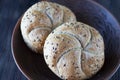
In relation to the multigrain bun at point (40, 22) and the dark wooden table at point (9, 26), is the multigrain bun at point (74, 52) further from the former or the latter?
the dark wooden table at point (9, 26)

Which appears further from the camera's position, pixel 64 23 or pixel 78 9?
pixel 78 9

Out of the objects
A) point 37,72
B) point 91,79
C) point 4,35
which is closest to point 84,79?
point 91,79

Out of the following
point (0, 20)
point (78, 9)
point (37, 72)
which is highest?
point (78, 9)

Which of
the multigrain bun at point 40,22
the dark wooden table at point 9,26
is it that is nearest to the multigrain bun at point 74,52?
the multigrain bun at point 40,22

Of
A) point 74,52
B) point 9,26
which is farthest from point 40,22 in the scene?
point 9,26

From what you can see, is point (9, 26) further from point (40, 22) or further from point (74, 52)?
point (74, 52)

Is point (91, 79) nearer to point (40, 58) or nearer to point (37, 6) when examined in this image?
point (40, 58)

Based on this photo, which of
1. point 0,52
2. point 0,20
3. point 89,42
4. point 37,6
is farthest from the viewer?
point 0,20

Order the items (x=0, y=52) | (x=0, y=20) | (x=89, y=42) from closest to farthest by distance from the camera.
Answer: (x=89, y=42) → (x=0, y=52) → (x=0, y=20)
